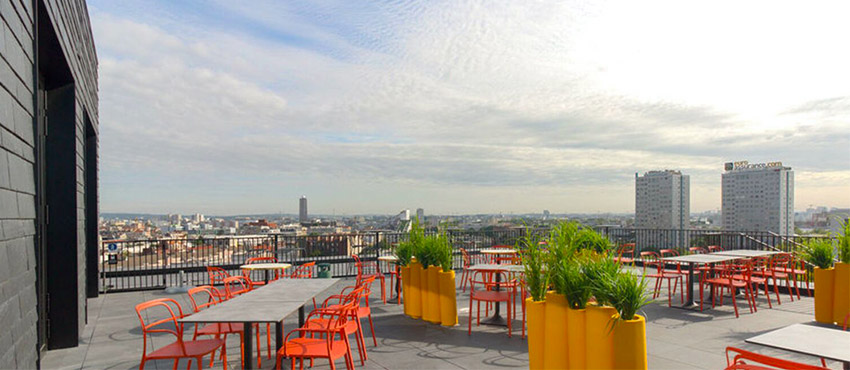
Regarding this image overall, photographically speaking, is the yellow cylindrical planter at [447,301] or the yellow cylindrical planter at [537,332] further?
the yellow cylindrical planter at [447,301]

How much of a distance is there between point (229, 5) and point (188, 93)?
6.34 meters

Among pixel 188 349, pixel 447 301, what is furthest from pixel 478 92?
pixel 188 349

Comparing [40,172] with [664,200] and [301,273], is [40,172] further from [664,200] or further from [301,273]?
[664,200]

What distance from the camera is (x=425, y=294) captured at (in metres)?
6.19

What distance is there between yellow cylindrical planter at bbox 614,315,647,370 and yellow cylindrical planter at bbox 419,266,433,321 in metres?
3.43

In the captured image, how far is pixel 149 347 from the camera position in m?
5.23

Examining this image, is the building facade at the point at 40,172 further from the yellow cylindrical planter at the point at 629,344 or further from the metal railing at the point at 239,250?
the metal railing at the point at 239,250

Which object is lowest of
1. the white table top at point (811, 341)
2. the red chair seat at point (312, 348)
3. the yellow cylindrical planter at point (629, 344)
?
the red chair seat at point (312, 348)

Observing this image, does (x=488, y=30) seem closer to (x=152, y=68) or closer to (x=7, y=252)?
(x=152, y=68)

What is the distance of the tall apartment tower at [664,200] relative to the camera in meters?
19.8

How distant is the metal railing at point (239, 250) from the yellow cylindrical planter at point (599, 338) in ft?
21.9

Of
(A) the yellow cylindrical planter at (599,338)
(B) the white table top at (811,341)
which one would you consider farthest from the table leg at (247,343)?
(B) the white table top at (811,341)

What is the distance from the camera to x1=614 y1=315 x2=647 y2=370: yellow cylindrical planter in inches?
113

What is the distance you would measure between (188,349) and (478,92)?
12.0 m
